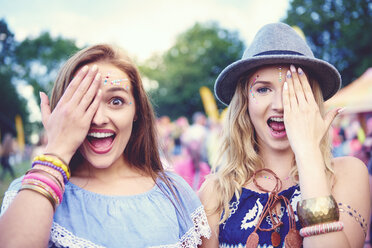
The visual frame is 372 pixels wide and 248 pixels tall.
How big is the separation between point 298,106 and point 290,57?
A: 1.01ft

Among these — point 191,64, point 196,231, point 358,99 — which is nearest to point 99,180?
point 196,231

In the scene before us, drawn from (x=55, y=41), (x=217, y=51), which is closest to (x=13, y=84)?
(x=55, y=41)

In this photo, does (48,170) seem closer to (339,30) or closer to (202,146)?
(202,146)

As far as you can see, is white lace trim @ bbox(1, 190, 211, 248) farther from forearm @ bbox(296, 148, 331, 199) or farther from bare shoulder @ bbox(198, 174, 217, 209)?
forearm @ bbox(296, 148, 331, 199)

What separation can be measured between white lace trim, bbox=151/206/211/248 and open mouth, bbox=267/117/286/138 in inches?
26.8

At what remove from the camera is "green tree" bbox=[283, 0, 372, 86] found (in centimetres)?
2366

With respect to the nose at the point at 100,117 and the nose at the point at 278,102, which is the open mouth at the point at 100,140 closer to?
the nose at the point at 100,117

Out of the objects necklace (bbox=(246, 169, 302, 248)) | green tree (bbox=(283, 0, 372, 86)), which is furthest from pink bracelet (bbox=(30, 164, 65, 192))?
green tree (bbox=(283, 0, 372, 86))

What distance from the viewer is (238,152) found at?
2.28 metres

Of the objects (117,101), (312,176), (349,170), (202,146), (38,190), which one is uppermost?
(117,101)

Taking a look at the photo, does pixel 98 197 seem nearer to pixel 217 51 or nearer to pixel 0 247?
pixel 0 247

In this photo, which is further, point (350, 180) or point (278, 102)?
point (278, 102)

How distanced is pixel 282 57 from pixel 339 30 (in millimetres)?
29038

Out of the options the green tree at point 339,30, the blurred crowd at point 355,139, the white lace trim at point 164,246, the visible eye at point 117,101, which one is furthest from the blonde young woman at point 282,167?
the green tree at point 339,30
